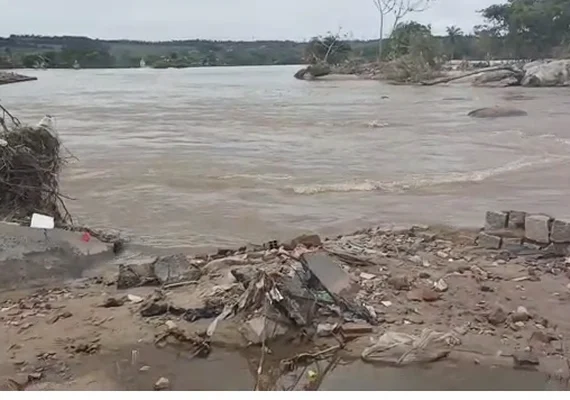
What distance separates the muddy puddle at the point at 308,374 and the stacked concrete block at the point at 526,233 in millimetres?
1363

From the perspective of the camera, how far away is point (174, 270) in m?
3.05

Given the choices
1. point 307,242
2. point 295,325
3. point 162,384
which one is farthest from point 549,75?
point 162,384

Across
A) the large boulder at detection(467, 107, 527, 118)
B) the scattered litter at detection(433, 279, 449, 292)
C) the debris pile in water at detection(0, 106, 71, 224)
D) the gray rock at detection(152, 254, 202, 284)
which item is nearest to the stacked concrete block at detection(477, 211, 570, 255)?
the scattered litter at detection(433, 279, 449, 292)

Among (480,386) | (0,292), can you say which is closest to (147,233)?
(0,292)

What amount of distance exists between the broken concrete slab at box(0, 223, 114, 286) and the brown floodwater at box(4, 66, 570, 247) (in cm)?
75

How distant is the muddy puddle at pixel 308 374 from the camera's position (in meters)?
2.08

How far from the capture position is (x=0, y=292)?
3033mm

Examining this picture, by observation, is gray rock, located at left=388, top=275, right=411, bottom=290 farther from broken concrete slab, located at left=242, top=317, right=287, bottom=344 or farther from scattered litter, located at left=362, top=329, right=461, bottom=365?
broken concrete slab, located at left=242, top=317, right=287, bottom=344

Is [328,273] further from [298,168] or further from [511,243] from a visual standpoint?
[298,168]

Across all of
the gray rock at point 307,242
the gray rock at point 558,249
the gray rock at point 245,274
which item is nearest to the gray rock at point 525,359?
the gray rock at point 245,274

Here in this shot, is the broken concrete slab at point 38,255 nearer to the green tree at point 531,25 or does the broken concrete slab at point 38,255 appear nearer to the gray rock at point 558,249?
the gray rock at point 558,249

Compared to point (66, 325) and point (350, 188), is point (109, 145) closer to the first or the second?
point (350, 188)

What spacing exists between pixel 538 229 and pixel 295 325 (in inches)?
63.2
